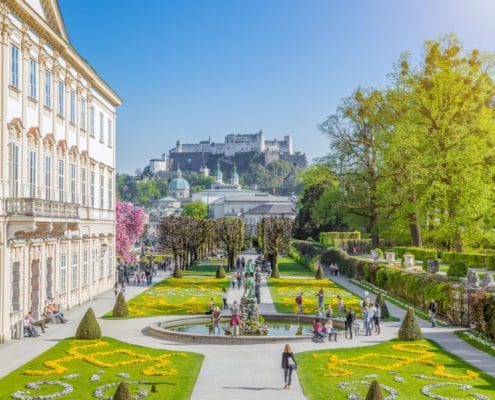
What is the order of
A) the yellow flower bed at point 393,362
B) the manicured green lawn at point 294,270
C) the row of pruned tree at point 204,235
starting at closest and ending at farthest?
the yellow flower bed at point 393,362 → the row of pruned tree at point 204,235 → the manicured green lawn at point 294,270

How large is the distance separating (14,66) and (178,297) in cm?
2136

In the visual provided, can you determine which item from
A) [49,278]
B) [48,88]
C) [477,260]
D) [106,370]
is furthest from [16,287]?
[477,260]

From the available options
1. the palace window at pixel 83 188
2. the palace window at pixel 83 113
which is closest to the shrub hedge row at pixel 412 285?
the palace window at pixel 83 188

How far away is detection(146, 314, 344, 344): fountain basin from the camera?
2831 centimetres

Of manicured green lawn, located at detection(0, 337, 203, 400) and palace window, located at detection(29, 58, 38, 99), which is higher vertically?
palace window, located at detection(29, 58, 38, 99)

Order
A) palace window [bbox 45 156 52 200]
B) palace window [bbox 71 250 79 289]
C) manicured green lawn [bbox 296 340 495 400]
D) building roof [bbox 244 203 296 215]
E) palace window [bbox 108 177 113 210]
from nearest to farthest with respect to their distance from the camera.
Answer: manicured green lawn [bbox 296 340 495 400] < palace window [bbox 45 156 52 200] < palace window [bbox 71 250 79 289] < palace window [bbox 108 177 113 210] < building roof [bbox 244 203 296 215]

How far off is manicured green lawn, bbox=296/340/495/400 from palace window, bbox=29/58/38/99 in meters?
17.1

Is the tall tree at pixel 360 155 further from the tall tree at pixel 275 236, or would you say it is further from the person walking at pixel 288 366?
the person walking at pixel 288 366

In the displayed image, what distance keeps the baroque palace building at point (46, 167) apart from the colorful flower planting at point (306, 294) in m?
12.4

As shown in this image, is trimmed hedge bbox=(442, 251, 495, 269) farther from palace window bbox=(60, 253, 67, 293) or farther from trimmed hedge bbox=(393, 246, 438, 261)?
palace window bbox=(60, 253, 67, 293)

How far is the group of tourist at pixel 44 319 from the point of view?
2980 cm

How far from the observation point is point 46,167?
112ft

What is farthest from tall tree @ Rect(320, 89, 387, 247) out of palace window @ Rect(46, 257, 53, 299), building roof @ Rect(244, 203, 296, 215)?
building roof @ Rect(244, 203, 296, 215)

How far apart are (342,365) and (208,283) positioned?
33.0 meters
